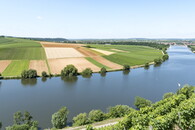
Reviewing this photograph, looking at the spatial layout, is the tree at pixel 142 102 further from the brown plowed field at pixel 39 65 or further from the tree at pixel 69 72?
the brown plowed field at pixel 39 65

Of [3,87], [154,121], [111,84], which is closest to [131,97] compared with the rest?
[111,84]

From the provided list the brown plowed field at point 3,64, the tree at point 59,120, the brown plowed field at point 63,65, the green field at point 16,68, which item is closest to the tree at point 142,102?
the tree at point 59,120

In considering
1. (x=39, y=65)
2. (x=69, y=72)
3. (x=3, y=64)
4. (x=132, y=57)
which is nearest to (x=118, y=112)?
(x=69, y=72)

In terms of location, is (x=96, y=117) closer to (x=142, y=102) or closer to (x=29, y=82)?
(x=142, y=102)

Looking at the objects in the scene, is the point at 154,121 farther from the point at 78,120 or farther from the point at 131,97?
the point at 131,97

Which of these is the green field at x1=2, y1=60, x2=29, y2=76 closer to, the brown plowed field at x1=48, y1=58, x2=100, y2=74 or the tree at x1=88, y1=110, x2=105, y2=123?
the brown plowed field at x1=48, y1=58, x2=100, y2=74

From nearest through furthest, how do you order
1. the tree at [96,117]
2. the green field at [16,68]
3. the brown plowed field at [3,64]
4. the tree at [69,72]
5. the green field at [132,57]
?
the tree at [96,117], the green field at [16,68], the tree at [69,72], the brown plowed field at [3,64], the green field at [132,57]
